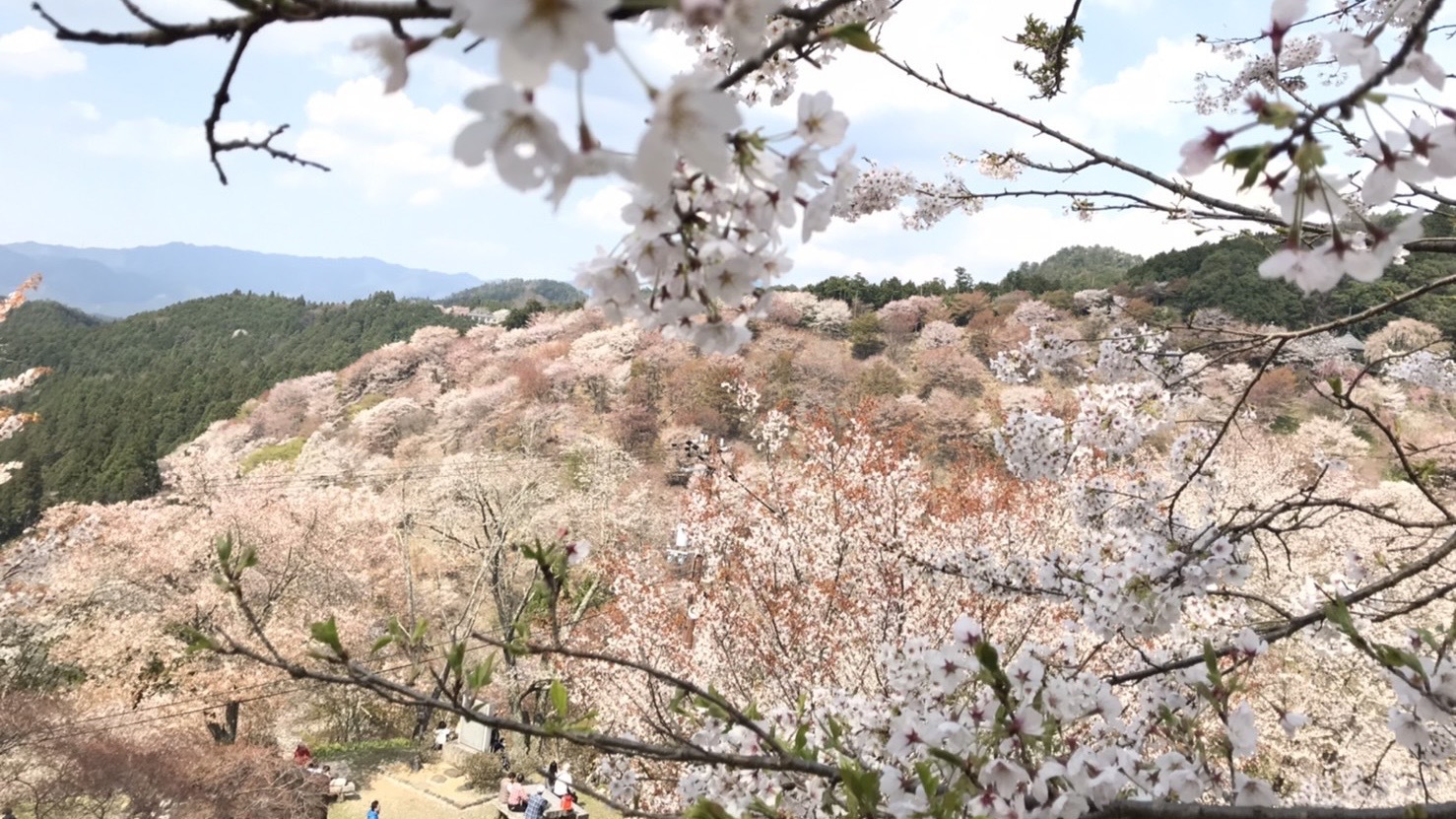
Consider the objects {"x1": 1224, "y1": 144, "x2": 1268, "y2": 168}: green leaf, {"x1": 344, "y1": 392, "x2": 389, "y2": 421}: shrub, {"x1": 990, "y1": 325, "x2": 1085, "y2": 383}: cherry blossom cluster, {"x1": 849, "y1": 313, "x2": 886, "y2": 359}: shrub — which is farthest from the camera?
{"x1": 344, "y1": 392, "x2": 389, "y2": 421}: shrub

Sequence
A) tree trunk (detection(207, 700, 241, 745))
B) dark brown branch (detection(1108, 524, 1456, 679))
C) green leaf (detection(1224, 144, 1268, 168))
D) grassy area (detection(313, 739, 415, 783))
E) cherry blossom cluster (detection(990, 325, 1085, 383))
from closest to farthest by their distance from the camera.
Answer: green leaf (detection(1224, 144, 1268, 168)), dark brown branch (detection(1108, 524, 1456, 679)), cherry blossom cluster (detection(990, 325, 1085, 383)), tree trunk (detection(207, 700, 241, 745)), grassy area (detection(313, 739, 415, 783))

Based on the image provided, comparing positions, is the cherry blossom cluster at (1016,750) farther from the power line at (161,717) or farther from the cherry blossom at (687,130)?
the power line at (161,717)

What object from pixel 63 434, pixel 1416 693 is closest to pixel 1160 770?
pixel 1416 693

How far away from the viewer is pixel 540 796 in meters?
8.16

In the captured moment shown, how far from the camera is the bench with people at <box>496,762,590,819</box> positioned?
751 cm

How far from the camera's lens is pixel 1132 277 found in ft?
99.6

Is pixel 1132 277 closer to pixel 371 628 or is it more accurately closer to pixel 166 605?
pixel 371 628

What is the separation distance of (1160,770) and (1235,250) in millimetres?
32361

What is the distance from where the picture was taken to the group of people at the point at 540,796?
7012 millimetres

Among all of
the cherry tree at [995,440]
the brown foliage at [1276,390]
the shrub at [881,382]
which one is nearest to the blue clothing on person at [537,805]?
the cherry tree at [995,440]

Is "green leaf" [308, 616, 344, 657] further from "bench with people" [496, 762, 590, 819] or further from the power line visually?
"bench with people" [496, 762, 590, 819]

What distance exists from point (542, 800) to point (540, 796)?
5cm

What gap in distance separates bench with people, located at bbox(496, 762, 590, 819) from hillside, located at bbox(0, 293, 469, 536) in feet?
49.0

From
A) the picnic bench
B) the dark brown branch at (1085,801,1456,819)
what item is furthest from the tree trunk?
the dark brown branch at (1085,801,1456,819)
